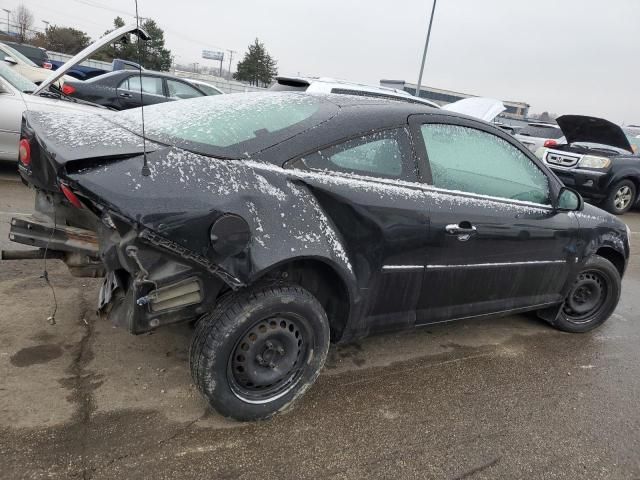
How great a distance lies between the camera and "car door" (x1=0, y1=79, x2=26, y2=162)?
591 centimetres

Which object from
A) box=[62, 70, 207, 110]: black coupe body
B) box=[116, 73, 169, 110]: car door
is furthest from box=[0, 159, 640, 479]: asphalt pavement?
box=[116, 73, 169, 110]: car door

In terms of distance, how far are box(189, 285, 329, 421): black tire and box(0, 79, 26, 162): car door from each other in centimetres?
504

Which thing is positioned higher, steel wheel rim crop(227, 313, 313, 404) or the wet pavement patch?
steel wheel rim crop(227, 313, 313, 404)

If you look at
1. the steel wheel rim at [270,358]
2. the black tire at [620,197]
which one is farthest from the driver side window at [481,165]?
the black tire at [620,197]

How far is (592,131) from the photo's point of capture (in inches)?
367

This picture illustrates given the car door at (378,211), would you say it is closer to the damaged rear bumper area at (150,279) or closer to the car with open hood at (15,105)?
the damaged rear bumper area at (150,279)

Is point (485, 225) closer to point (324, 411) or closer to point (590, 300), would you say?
point (324, 411)

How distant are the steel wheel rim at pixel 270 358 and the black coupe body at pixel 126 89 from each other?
654cm

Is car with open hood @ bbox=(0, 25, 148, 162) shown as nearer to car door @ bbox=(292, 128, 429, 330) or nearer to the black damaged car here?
the black damaged car

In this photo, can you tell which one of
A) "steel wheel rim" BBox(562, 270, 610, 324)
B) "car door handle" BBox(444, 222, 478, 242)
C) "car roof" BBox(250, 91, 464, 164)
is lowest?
"steel wheel rim" BBox(562, 270, 610, 324)

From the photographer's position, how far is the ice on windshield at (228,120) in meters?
2.48

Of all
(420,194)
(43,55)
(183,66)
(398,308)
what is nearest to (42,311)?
(398,308)

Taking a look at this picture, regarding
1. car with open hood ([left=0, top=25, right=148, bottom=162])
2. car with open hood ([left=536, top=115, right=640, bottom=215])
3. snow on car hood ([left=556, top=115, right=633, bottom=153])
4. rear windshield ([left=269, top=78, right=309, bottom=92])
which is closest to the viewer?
car with open hood ([left=0, top=25, right=148, bottom=162])

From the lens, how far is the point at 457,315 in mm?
3219
